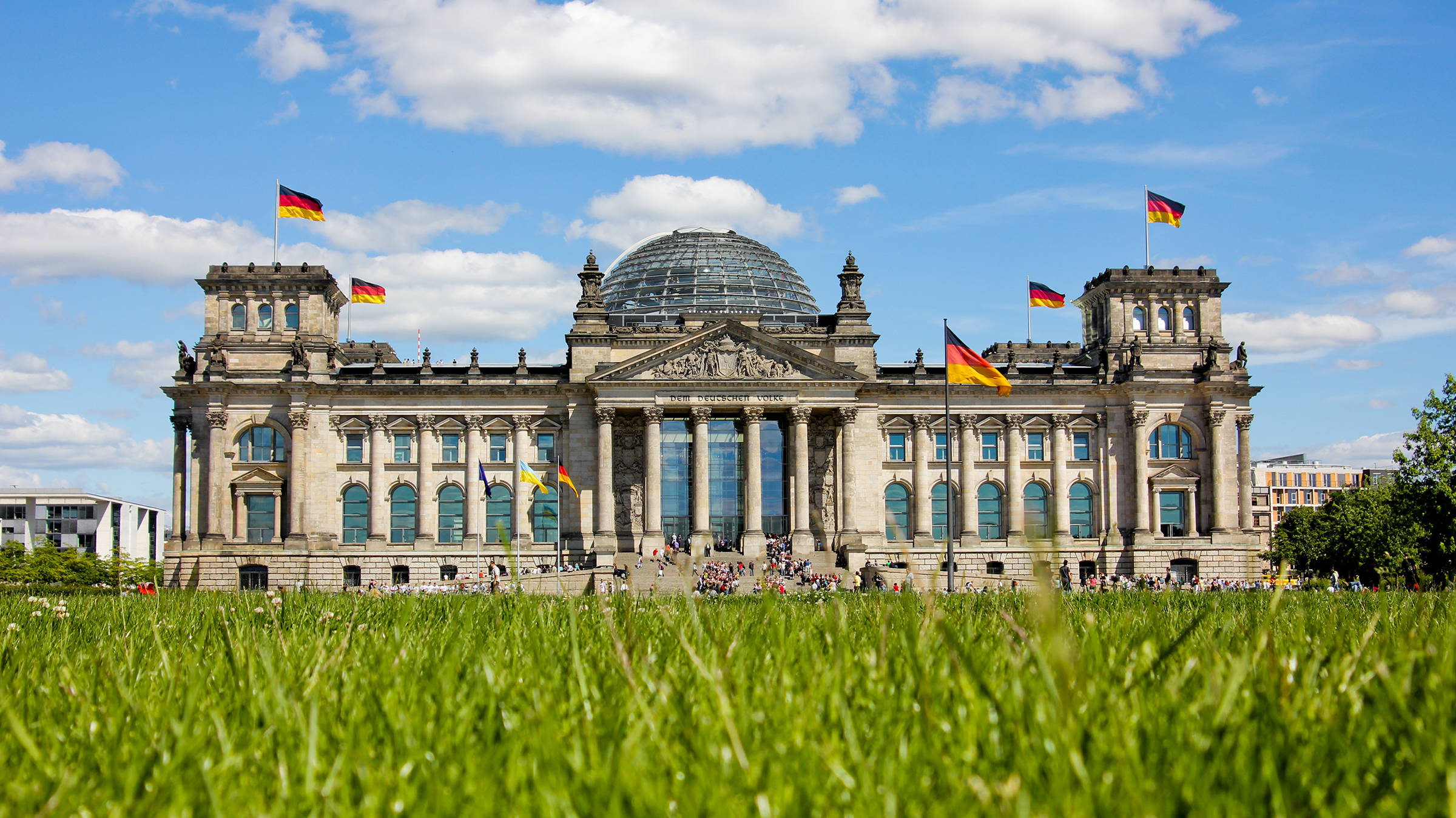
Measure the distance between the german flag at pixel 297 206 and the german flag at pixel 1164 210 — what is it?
174 feet

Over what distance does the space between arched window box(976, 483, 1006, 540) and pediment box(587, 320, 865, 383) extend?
12.8m

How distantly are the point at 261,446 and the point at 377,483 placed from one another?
25.2 ft

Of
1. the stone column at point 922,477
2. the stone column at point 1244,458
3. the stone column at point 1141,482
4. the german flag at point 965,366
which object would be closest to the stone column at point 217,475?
the stone column at point 922,477

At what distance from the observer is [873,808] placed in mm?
3969

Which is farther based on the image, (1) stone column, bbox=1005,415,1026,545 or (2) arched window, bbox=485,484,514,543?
(1) stone column, bbox=1005,415,1026,545

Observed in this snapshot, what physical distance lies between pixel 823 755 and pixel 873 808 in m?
0.53

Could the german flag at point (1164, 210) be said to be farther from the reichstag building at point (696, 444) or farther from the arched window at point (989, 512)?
the arched window at point (989, 512)

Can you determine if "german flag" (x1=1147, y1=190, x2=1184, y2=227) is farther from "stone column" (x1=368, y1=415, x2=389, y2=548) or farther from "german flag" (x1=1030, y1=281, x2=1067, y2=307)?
"stone column" (x1=368, y1=415, x2=389, y2=548)

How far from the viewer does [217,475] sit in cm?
6950

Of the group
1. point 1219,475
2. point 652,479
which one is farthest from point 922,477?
point 1219,475

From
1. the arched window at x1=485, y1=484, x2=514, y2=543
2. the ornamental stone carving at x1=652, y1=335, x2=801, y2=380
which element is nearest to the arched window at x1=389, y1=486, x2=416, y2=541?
the arched window at x1=485, y1=484, x2=514, y2=543

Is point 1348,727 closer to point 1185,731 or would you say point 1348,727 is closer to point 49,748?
point 1185,731

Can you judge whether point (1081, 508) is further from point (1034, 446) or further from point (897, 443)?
→ point (897, 443)

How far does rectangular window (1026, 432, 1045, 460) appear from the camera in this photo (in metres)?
74.6
